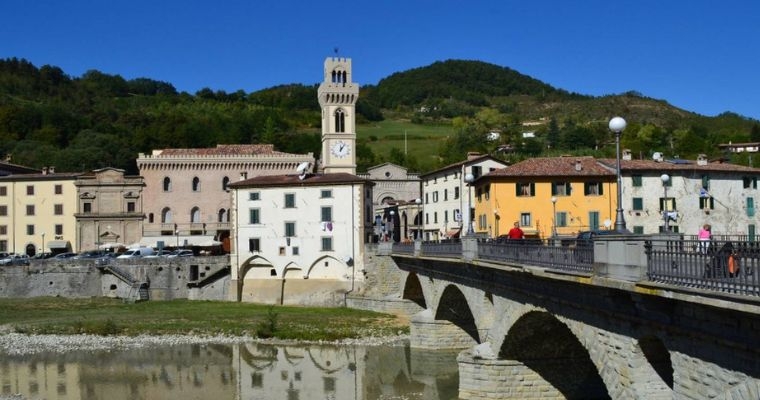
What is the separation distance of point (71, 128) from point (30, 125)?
612 cm

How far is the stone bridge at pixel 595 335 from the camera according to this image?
13531mm

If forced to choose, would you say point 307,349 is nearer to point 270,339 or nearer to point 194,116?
point 270,339

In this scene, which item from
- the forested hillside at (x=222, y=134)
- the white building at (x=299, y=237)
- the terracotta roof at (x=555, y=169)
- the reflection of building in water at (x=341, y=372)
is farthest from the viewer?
the forested hillside at (x=222, y=134)

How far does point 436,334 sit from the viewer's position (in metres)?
46.4

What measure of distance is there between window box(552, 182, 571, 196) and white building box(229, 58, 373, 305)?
16.2m

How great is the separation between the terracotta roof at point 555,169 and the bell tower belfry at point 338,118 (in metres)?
35.3

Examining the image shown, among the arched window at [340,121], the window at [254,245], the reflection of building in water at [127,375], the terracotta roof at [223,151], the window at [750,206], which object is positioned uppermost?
the arched window at [340,121]

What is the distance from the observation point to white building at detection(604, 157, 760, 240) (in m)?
59.2

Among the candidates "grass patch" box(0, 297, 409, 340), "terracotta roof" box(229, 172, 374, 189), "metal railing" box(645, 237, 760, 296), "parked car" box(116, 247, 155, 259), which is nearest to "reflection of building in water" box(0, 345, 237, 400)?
"grass patch" box(0, 297, 409, 340)

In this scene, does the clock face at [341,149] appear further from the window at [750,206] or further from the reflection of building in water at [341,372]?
the window at [750,206]

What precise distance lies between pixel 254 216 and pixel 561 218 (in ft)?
83.0

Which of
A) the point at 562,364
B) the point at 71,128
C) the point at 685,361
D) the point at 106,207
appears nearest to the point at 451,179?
the point at 106,207

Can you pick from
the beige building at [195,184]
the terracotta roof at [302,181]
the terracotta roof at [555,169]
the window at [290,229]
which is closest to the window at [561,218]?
the terracotta roof at [555,169]

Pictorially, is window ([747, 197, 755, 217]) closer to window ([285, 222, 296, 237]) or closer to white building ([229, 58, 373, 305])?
white building ([229, 58, 373, 305])
